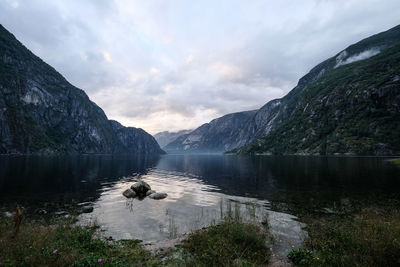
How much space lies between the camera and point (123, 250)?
12953 millimetres

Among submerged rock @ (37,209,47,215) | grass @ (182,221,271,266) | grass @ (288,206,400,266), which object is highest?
grass @ (288,206,400,266)

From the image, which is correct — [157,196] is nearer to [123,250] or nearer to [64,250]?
[123,250]

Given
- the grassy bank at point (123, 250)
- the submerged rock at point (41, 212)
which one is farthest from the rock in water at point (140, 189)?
the grassy bank at point (123, 250)

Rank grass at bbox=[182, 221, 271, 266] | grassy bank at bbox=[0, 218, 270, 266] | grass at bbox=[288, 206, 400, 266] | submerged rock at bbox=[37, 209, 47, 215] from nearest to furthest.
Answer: grass at bbox=[288, 206, 400, 266] < grassy bank at bbox=[0, 218, 270, 266] < grass at bbox=[182, 221, 271, 266] < submerged rock at bbox=[37, 209, 47, 215]

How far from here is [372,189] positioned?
111 feet

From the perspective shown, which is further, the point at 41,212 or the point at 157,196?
the point at 157,196

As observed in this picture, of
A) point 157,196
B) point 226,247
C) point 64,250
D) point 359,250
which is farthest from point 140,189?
point 359,250

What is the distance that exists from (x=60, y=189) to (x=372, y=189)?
5312cm

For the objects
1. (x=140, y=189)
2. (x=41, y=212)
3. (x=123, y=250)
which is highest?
(x=140, y=189)

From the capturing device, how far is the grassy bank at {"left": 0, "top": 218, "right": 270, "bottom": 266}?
9.63 metres

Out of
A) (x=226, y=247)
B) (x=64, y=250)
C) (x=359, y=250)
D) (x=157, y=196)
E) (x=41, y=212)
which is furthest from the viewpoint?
(x=157, y=196)

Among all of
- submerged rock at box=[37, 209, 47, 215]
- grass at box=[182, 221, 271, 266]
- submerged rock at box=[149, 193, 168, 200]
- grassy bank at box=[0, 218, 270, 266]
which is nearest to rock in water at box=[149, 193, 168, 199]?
submerged rock at box=[149, 193, 168, 200]

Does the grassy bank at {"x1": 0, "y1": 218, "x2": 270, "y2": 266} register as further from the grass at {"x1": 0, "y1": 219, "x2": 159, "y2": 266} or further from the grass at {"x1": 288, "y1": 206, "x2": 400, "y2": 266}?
the grass at {"x1": 288, "y1": 206, "x2": 400, "y2": 266}

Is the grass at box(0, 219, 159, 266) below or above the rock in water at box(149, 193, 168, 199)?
above
